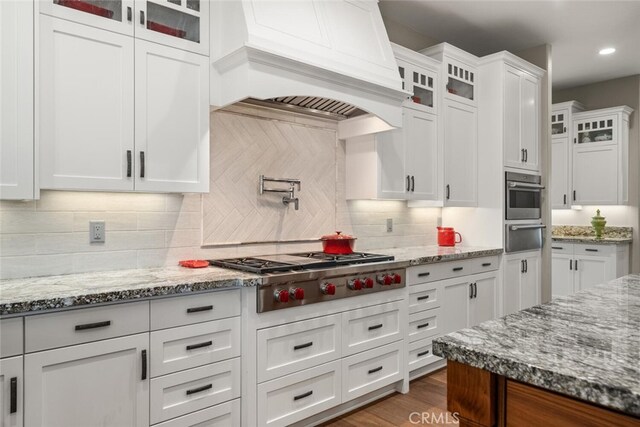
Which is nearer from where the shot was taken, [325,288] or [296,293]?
[296,293]

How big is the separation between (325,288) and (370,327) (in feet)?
1.76

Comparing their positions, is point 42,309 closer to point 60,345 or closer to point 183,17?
point 60,345

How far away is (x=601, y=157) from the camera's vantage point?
5.95 metres

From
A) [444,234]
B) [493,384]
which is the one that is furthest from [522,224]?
[493,384]

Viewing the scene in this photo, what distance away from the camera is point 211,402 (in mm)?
2152

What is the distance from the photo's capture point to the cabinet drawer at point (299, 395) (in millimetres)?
2330

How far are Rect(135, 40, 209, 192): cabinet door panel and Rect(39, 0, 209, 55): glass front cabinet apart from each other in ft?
0.20

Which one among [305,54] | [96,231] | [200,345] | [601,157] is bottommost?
[200,345]

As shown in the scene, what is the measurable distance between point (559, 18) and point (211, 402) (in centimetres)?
442

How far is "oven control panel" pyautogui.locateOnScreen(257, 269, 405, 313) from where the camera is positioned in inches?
90.0

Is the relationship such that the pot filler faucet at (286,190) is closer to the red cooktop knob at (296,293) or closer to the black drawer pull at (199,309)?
the red cooktop knob at (296,293)

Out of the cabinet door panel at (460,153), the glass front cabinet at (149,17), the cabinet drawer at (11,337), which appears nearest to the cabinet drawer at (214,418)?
the cabinet drawer at (11,337)

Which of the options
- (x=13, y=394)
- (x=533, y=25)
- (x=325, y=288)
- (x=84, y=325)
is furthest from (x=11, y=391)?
(x=533, y=25)

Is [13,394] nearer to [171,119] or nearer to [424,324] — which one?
[171,119]
